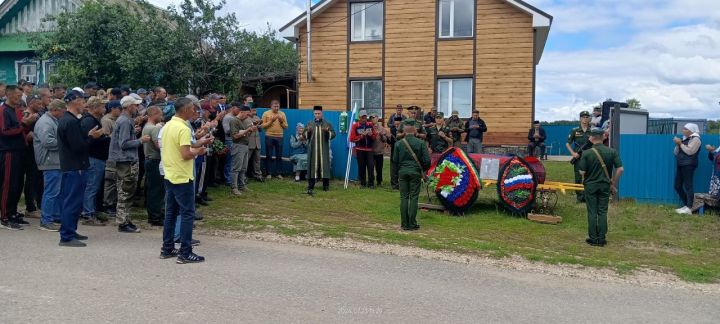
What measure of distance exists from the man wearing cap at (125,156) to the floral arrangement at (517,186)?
21.4ft

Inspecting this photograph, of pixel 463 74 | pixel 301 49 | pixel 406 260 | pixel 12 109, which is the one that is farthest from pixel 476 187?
pixel 301 49

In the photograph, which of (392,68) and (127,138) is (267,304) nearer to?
(127,138)

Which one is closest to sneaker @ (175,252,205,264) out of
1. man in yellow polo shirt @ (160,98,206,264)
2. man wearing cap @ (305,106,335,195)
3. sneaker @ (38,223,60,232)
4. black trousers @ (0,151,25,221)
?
man in yellow polo shirt @ (160,98,206,264)

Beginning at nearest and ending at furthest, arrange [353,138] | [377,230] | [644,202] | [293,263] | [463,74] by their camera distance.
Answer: [293,263] < [377,230] < [644,202] < [353,138] < [463,74]

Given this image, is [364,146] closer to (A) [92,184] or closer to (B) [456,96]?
(A) [92,184]

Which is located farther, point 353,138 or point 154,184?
point 353,138

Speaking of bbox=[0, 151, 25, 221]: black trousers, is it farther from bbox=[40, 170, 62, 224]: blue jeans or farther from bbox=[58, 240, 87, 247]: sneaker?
bbox=[58, 240, 87, 247]: sneaker

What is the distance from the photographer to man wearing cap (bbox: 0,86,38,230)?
9.20 meters

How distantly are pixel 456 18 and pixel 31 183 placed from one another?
15252 mm

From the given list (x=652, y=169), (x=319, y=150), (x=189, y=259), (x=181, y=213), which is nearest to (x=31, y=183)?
(x=181, y=213)

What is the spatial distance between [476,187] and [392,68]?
11.3 metres

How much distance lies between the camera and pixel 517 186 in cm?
1128

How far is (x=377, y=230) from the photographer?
995cm

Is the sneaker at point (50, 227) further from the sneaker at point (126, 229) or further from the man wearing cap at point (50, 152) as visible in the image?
the sneaker at point (126, 229)
